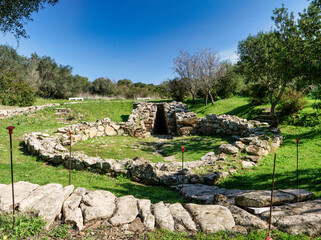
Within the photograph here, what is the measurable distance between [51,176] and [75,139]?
5.94m

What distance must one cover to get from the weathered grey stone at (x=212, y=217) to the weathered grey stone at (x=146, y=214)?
0.84m

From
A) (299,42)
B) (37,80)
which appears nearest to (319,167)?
(299,42)

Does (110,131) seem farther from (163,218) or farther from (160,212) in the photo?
(163,218)

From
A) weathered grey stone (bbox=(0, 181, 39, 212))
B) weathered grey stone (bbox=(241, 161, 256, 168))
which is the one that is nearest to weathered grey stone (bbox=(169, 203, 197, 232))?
weathered grey stone (bbox=(0, 181, 39, 212))

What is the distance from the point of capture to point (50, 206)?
3318 millimetres

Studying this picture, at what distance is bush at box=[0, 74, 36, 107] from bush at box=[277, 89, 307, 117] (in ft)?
88.2

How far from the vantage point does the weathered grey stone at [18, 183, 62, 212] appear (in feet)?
11.0

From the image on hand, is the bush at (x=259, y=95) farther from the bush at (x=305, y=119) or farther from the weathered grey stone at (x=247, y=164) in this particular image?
the weathered grey stone at (x=247, y=164)

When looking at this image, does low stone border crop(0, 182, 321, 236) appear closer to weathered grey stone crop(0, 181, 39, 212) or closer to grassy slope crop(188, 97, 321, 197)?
weathered grey stone crop(0, 181, 39, 212)

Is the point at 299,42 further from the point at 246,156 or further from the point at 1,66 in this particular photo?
the point at 1,66

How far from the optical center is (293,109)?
12.4 m

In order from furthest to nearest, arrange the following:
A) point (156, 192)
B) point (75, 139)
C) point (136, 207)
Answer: point (75, 139)
point (156, 192)
point (136, 207)

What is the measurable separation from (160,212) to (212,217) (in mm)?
1008

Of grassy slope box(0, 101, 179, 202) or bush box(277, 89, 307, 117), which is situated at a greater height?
bush box(277, 89, 307, 117)
